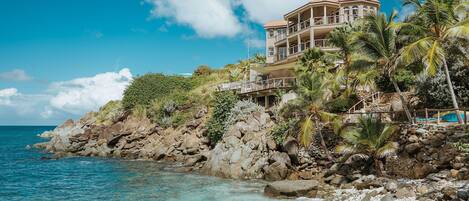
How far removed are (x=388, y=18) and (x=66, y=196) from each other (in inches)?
912

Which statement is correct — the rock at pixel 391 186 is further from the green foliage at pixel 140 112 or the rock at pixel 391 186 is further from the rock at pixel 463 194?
the green foliage at pixel 140 112

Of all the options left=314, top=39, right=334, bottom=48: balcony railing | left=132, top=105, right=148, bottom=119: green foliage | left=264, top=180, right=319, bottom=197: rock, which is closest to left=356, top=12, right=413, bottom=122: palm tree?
left=264, top=180, right=319, bottom=197: rock

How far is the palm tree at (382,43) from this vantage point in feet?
73.5

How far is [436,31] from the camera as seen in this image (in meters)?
21.5

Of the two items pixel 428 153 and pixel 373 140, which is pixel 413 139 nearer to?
pixel 428 153

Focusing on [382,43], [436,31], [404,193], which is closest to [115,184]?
[404,193]

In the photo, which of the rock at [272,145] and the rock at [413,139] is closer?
the rock at [413,139]

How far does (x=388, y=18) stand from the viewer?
2488 cm

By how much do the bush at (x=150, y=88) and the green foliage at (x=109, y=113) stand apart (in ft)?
6.86

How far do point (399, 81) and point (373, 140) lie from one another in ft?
32.9

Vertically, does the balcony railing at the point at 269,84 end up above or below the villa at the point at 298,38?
below

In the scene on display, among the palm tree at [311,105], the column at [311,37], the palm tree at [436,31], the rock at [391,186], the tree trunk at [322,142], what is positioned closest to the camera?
the rock at [391,186]

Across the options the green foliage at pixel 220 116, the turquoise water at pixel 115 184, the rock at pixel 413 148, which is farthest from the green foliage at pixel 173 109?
the rock at pixel 413 148

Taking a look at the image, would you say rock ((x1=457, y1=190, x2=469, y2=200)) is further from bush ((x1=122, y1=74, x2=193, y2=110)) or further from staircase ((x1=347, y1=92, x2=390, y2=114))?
bush ((x1=122, y1=74, x2=193, y2=110))
